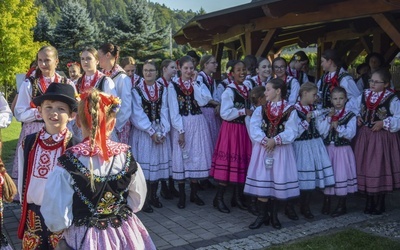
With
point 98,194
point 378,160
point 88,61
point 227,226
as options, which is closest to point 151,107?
point 88,61

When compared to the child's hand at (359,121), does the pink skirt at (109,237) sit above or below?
below

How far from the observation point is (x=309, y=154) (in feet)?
18.0

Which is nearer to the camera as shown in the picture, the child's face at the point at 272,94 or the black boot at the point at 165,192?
the child's face at the point at 272,94

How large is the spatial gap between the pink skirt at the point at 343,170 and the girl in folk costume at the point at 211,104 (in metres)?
1.57

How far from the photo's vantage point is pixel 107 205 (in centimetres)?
274

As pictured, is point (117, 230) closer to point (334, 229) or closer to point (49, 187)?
point (49, 187)

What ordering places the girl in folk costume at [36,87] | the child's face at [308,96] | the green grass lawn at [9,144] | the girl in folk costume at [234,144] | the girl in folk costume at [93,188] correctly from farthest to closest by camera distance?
the green grass lawn at [9,144] < the girl in folk costume at [234,144] < the child's face at [308,96] < the girl in folk costume at [36,87] < the girl in folk costume at [93,188]

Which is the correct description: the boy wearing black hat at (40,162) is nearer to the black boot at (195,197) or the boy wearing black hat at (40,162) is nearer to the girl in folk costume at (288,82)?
the black boot at (195,197)

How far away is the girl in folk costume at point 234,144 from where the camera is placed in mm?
5773

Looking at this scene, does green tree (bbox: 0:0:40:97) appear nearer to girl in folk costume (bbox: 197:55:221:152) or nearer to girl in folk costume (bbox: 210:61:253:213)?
girl in folk costume (bbox: 197:55:221:152)

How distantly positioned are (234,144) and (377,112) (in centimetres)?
180

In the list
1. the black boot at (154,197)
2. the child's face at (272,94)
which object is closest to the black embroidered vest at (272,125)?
the child's face at (272,94)

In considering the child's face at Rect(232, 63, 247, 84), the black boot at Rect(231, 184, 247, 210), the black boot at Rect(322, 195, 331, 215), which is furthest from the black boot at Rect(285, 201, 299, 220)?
the child's face at Rect(232, 63, 247, 84)

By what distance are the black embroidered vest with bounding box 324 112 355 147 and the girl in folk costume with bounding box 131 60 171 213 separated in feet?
6.69
